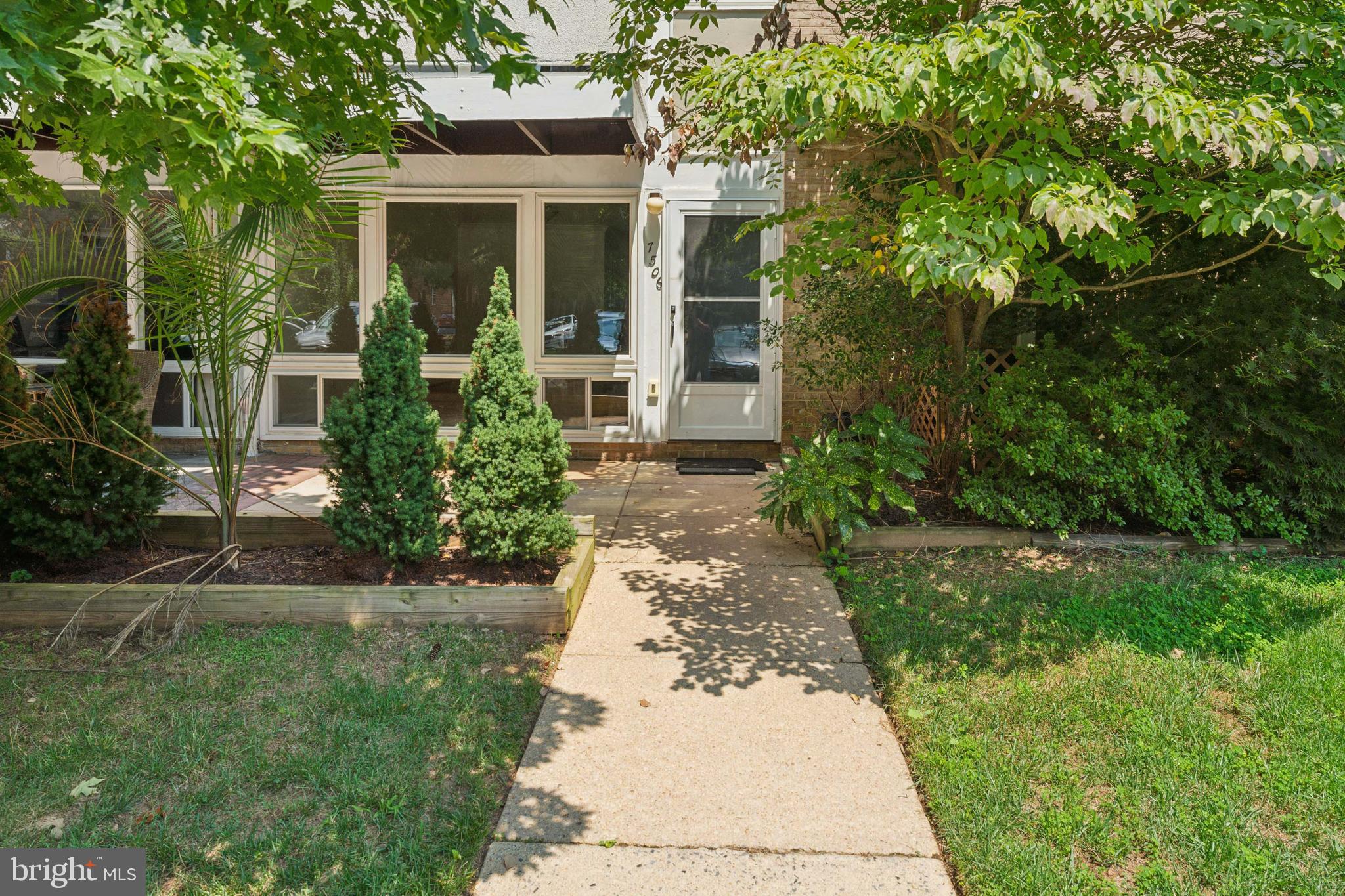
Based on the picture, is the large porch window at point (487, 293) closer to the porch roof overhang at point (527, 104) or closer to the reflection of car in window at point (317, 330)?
the reflection of car in window at point (317, 330)

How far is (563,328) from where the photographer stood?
31.4 ft

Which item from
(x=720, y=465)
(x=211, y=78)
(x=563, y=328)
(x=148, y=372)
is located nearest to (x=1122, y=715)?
(x=211, y=78)

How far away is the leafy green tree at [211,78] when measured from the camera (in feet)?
7.79

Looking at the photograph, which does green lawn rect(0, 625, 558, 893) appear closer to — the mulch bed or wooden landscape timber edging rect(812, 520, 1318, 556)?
the mulch bed

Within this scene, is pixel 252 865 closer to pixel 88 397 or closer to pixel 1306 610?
pixel 88 397

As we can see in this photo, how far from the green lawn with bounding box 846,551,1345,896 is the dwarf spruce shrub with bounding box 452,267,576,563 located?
5.48ft

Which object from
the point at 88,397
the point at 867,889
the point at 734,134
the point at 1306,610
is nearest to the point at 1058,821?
the point at 867,889

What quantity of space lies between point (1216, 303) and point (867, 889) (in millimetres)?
4774

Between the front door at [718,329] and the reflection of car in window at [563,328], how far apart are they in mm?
992

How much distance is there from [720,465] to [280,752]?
6138 millimetres

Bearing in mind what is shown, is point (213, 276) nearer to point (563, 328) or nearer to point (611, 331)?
point (563, 328)

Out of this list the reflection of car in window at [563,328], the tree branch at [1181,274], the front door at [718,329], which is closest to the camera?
the tree branch at [1181,274]

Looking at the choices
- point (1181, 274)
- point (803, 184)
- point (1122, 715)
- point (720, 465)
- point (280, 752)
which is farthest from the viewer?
point (803, 184)

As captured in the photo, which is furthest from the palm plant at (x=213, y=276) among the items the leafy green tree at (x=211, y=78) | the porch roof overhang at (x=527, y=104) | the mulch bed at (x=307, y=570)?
the porch roof overhang at (x=527, y=104)
